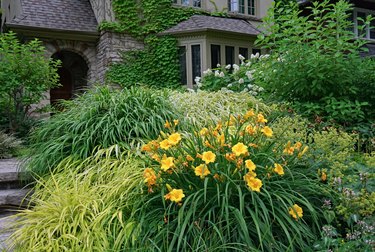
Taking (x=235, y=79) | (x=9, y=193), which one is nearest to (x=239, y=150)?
(x=9, y=193)

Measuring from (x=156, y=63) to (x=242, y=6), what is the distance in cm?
437

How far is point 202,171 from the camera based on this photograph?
195 centimetres

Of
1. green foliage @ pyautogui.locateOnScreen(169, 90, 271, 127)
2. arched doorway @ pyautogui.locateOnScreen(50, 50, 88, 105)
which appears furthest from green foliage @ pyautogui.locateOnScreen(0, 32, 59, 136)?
arched doorway @ pyautogui.locateOnScreen(50, 50, 88, 105)

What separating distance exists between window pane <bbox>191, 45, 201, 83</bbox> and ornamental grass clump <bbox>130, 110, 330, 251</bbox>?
29.3 feet

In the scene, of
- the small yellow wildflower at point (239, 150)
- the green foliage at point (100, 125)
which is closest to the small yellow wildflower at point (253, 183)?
the small yellow wildflower at point (239, 150)

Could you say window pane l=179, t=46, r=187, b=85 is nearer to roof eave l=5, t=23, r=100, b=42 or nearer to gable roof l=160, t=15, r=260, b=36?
gable roof l=160, t=15, r=260, b=36

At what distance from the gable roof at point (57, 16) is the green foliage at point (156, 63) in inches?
63.1

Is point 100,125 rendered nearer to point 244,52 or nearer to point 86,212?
point 86,212

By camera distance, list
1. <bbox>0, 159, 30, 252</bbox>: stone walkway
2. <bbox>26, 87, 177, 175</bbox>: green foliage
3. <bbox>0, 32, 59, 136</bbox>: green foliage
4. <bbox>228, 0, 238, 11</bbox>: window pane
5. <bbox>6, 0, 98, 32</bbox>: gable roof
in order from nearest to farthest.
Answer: <bbox>0, 159, 30, 252</bbox>: stone walkway, <bbox>26, 87, 177, 175</bbox>: green foliage, <bbox>0, 32, 59, 136</bbox>: green foliage, <bbox>6, 0, 98, 32</bbox>: gable roof, <bbox>228, 0, 238, 11</bbox>: window pane

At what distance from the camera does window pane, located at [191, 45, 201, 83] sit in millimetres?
11062

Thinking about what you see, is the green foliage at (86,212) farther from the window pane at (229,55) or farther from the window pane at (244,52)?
the window pane at (244,52)

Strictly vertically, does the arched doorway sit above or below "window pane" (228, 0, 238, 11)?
below

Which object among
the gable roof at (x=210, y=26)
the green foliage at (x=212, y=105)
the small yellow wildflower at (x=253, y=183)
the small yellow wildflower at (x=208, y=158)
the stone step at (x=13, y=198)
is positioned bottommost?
the stone step at (x=13, y=198)

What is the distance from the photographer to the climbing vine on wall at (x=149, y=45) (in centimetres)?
1055
